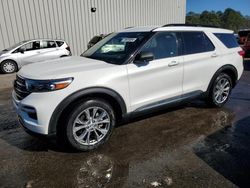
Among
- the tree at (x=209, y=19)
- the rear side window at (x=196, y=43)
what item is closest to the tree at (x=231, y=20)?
the tree at (x=209, y=19)

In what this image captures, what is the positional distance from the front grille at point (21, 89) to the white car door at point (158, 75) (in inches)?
→ 57.5

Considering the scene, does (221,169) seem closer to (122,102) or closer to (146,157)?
(146,157)

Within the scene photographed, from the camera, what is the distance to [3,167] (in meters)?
3.30

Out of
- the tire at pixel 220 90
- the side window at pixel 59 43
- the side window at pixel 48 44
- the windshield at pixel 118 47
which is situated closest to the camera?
the windshield at pixel 118 47

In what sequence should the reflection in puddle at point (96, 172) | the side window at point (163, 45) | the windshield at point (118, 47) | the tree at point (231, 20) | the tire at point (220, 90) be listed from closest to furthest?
the reflection in puddle at point (96, 172) < the windshield at point (118, 47) < the side window at point (163, 45) < the tire at point (220, 90) < the tree at point (231, 20)

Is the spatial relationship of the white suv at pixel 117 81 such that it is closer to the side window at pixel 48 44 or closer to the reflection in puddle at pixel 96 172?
the reflection in puddle at pixel 96 172

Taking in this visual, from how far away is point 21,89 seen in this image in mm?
3461

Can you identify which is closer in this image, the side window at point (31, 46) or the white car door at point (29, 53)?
the white car door at point (29, 53)

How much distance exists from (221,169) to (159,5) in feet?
59.6

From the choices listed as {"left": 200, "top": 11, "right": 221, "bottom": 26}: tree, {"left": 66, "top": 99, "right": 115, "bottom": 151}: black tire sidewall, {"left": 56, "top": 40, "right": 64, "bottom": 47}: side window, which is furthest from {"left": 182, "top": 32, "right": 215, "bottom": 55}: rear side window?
{"left": 200, "top": 11, "right": 221, "bottom": 26}: tree

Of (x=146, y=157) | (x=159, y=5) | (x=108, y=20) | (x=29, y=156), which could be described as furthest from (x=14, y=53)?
(x=159, y=5)

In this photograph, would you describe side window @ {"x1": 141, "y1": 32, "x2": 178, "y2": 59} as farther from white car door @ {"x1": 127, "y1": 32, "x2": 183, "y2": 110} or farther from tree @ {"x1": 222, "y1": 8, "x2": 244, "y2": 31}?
tree @ {"x1": 222, "y1": 8, "x2": 244, "y2": 31}

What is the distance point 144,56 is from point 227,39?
8.35ft

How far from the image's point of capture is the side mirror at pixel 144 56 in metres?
3.77
